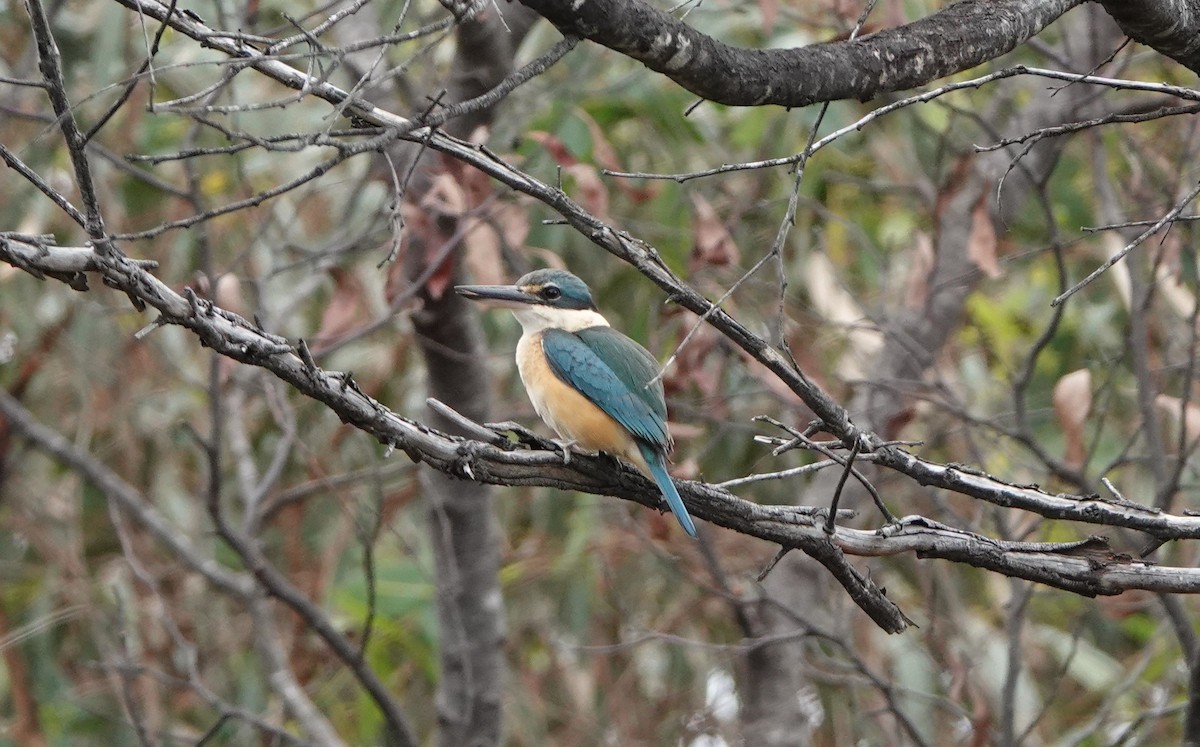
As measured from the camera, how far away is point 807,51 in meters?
2.22

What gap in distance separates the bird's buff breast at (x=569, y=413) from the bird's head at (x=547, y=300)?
14 centimetres

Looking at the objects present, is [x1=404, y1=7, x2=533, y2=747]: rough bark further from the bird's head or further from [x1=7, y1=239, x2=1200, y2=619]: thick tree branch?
[x1=7, y1=239, x2=1200, y2=619]: thick tree branch

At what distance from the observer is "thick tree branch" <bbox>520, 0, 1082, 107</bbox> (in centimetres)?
201

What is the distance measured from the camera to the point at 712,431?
577cm

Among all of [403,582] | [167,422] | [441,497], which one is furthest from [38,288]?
[441,497]

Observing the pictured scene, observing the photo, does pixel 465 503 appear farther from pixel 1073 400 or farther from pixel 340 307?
pixel 1073 400

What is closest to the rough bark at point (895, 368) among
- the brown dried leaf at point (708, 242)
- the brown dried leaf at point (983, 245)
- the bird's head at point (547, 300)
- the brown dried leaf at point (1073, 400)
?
the brown dried leaf at point (983, 245)

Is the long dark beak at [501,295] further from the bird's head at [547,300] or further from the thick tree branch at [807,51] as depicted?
the thick tree branch at [807,51]

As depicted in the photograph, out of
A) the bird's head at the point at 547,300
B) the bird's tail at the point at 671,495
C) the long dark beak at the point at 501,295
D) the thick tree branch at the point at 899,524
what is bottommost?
the thick tree branch at the point at 899,524

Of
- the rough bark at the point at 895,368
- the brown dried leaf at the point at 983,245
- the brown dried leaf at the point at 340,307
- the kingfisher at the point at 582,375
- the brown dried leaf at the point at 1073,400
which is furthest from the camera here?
the rough bark at the point at 895,368

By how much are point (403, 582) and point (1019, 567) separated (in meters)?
3.53

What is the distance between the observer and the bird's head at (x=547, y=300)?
3699mm

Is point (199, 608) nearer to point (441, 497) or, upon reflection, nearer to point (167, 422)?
point (167, 422)

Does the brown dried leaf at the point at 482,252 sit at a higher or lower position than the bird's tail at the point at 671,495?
higher
